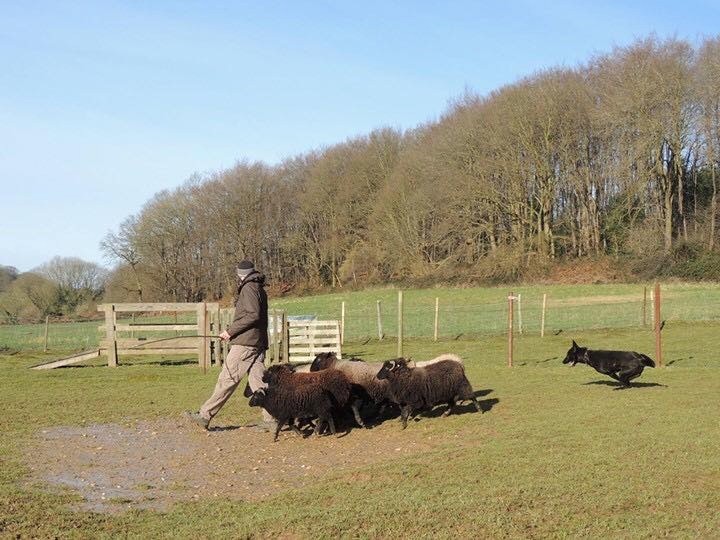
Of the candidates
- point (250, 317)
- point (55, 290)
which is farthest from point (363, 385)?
point (55, 290)

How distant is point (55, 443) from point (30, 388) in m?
6.94

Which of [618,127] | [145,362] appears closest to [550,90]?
[618,127]

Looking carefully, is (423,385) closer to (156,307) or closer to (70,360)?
(156,307)

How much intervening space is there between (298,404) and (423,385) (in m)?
1.86

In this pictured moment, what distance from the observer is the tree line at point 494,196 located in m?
44.9

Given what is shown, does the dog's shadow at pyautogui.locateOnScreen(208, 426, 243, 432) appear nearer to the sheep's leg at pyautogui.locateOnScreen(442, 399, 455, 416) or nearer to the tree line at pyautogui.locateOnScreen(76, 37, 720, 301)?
the sheep's leg at pyautogui.locateOnScreen(442, 399, 455, 416)

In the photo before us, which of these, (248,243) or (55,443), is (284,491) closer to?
(55,443)

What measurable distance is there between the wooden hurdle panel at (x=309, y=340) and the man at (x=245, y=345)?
31.1 ft

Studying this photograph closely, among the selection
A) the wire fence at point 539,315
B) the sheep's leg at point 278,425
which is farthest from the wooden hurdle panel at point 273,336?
the sheep's leg at point 278,425

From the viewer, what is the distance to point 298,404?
33.3 feet

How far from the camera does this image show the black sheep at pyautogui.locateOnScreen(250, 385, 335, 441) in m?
10.1

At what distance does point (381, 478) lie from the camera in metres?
7.37

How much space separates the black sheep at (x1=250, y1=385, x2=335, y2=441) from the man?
0.55 m

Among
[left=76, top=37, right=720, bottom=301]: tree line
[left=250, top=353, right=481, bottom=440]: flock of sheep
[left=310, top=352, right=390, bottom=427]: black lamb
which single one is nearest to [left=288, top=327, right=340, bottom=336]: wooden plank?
[left=310, top=352, right=390, bottom=427]: black lamb
